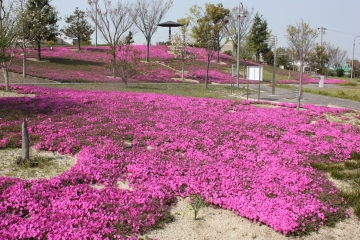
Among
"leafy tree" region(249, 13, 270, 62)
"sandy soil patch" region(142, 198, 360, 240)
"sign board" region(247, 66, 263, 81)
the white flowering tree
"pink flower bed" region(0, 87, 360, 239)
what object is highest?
"leafy tree" region(249, 13, 270, 62)

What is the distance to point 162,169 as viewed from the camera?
22.7ft

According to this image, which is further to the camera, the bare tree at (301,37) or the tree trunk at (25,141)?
the bare tree at (301,37)

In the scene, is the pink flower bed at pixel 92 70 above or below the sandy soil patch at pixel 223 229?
above

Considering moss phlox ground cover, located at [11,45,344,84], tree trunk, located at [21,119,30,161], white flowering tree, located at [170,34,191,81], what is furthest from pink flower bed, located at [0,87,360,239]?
white flowering tree, located at [170,34,191,81]

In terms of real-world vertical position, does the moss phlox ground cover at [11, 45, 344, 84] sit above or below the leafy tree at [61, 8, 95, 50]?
below

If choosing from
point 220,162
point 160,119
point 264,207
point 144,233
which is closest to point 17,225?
point 144,233

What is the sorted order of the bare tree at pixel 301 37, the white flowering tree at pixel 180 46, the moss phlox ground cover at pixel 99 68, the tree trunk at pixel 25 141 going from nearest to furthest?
the tree trunk at pixel 25 141
the bare tree at pixel 301 37
the moss phlox ground cover at pixel 99 68
the white flowering tree at pixel 180 46

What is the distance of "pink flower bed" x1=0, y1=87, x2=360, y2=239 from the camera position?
188 inches

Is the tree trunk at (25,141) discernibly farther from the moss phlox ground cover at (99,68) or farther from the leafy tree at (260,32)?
the leafy tree at (260,32)

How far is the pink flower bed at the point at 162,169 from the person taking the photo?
4.78m

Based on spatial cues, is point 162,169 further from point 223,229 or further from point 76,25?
Result: point 76,25

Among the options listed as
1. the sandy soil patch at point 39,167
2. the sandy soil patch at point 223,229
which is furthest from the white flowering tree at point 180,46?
the sandy soil patch at point 223,229

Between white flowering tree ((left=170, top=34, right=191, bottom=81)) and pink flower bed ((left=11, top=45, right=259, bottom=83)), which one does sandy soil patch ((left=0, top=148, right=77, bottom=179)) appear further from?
white flowering tree ((left=170, top=34, right=191, bottom=81))

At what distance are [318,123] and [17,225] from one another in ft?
35.7
